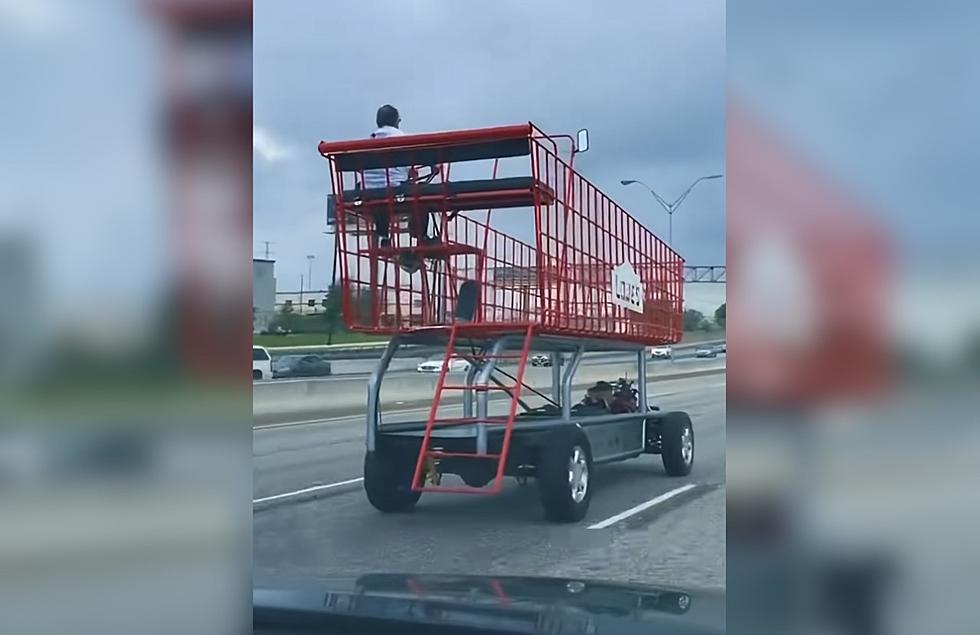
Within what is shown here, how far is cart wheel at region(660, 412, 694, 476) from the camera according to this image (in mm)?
9484

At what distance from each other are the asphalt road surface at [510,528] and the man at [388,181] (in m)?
1.31

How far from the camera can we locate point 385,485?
782 cm

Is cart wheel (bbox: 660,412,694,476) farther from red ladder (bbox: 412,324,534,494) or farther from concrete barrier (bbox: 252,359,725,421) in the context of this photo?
red ladder (bbox: 412,324,534,494)

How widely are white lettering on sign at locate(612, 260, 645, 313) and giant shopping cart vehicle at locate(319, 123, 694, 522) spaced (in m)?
0.06

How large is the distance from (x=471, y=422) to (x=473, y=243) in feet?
4.83

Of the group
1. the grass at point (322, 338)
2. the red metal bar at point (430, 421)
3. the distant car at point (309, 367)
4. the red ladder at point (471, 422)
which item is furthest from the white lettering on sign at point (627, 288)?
the distant car at point (309, 367)

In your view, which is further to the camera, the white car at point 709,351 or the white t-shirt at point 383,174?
the white t-shirt at point 383,174

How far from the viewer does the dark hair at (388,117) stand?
7.45m
